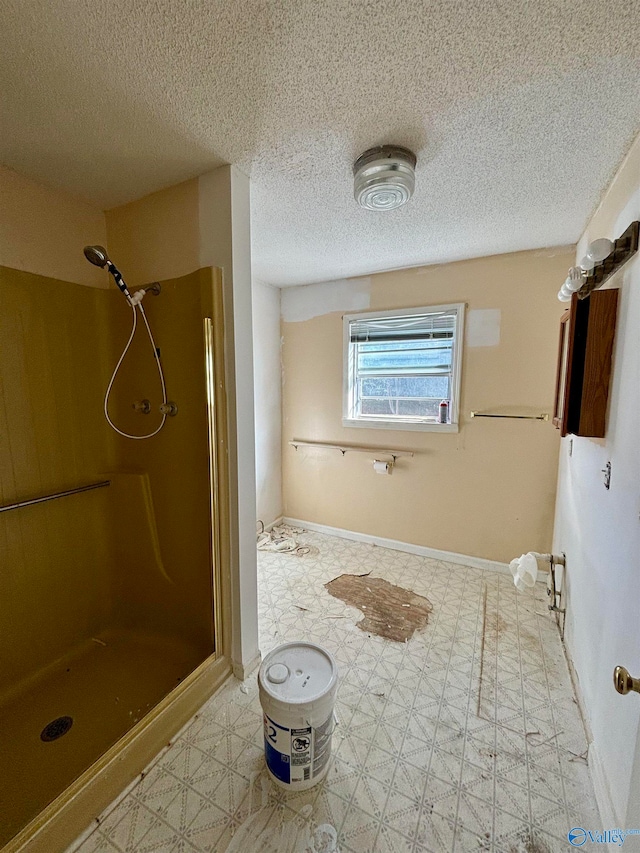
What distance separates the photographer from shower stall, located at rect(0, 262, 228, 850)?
148cm

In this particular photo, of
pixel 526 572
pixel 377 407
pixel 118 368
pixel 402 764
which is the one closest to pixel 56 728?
pixel 402 764

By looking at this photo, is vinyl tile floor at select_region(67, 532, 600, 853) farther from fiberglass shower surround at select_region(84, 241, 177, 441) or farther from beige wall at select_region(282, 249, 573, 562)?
fiberglass shower surround at select_region(84, 241, 177, 441)

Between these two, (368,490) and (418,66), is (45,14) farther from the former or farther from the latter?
(368,490)

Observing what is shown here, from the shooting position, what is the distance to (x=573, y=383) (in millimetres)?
1512

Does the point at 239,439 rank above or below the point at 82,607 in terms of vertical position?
above

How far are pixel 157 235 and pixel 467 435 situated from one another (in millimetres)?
2357

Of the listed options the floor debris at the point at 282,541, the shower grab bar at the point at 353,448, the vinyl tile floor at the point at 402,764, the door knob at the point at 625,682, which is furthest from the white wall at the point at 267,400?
the door knob at the point at 625,682

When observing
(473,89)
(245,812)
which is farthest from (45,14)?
(245,812)

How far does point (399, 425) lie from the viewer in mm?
2861

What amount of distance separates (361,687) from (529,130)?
2.40 m

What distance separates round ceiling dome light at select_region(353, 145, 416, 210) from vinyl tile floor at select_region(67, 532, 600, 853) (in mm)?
2204

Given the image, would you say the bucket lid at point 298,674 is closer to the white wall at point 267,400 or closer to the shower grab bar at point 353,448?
the shower grab bar at point 353,448

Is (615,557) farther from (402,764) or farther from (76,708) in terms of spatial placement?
(76,708)

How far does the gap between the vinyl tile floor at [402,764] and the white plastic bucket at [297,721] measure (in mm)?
73
